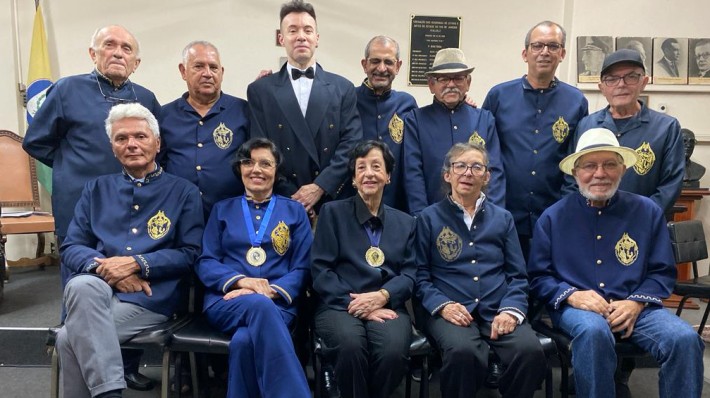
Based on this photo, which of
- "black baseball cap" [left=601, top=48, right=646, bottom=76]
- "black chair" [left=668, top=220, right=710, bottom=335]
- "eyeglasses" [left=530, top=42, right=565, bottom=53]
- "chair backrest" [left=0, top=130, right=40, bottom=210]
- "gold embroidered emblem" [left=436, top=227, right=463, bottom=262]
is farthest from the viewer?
"chair backrest" [left=0, top=130, right=40, bottom=210]

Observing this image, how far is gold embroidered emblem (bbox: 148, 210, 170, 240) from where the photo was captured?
232 cm

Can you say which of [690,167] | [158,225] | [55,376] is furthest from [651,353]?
[690,167]

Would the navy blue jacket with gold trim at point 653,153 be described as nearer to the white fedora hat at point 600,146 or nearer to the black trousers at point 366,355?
the white fedora hat at point 600,146

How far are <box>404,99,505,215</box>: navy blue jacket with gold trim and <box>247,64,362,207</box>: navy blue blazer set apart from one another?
32 centimetres

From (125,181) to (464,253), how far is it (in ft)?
5.29

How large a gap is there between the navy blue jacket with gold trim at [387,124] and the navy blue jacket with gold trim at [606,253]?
0.83m

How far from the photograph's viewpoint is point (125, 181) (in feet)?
7.77

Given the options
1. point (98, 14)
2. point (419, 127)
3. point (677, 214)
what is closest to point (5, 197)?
point (98, 14)

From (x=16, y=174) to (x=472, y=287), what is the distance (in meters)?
4.68

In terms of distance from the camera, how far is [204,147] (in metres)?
2.61

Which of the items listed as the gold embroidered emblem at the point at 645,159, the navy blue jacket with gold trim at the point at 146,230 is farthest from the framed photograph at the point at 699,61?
the navy blue jacket with gold trim at the point at 146,230

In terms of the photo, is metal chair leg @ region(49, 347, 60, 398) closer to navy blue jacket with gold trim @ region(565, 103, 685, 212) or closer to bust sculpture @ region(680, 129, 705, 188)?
navy blue jacket with gold trim @ region(565, 103, 685, 212)

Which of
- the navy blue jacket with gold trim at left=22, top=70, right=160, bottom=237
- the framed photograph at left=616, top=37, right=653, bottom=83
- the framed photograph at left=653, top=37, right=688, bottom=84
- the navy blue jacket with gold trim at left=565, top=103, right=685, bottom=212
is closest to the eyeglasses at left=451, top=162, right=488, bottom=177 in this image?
the navy blue jacket with gold trim at left=565, top=103, right=685, bottom=212

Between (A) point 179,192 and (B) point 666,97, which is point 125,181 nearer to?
(A) point 179,192
